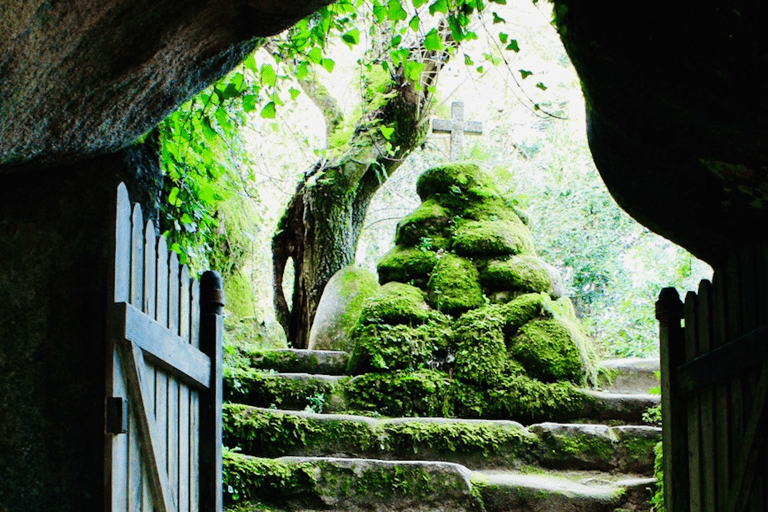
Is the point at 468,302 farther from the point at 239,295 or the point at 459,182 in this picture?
the point at 239,295

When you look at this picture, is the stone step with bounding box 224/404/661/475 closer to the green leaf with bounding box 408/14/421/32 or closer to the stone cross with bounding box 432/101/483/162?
the green leaf with bounding box 408/14/421/32

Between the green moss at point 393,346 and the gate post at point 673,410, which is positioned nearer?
the gate post at point 673,410

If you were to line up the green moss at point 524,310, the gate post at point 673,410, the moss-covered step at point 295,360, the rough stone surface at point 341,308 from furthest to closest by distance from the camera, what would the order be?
1. the rough stone surface at point 341,308
2. the green moss at point 524,310
3. the moss-covered step at point 295,360
4. the gate post at point 673,410

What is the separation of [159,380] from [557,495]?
2.38 m

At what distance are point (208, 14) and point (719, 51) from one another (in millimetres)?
1508

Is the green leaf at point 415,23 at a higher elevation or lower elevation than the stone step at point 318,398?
higher

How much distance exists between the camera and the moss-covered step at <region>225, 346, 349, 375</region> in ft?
18.8

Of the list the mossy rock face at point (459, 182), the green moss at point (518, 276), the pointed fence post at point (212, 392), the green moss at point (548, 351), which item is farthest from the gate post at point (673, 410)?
the mossy rock face at point (459, 182)

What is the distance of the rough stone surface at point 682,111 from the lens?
7.10 feet

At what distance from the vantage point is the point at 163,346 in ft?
8.39

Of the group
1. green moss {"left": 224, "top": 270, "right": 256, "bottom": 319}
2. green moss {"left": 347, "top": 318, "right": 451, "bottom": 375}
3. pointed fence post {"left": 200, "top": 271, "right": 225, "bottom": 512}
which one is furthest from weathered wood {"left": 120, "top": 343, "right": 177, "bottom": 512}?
green moss {"left": 224, "top": 270, "right": 256, "bottom": 319}

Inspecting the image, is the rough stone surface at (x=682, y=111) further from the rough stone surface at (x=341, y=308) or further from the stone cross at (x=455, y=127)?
the stone cross at (x=455, y=127)

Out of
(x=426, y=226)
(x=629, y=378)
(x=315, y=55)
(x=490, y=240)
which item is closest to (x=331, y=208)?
(x=426, y=226)

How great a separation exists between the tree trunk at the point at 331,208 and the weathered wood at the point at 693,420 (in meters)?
5.35
